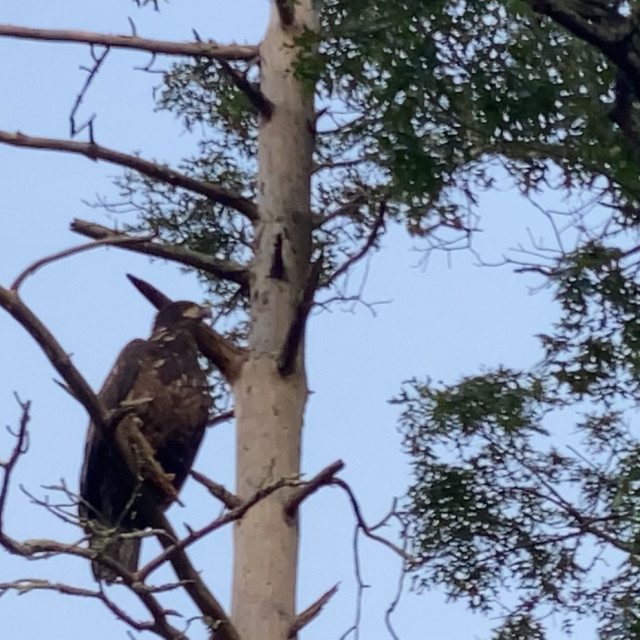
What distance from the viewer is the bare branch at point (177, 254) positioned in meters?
5.27

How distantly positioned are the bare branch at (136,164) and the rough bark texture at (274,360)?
0.11 m

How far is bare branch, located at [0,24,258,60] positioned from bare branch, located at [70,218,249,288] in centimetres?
90

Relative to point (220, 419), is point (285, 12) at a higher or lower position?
higher

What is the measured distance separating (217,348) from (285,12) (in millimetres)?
1500

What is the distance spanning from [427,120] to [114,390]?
155 cm

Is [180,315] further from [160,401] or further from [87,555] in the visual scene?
[87,555]

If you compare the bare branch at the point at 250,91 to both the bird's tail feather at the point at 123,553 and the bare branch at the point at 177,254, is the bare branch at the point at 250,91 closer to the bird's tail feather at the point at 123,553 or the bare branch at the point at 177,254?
the bare branch at the point at 177,254

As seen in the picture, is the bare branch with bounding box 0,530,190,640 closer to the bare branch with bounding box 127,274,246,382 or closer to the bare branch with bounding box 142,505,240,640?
the bare branch with bounding box 142,505,240,640

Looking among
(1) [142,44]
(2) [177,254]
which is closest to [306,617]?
(2) [177,254]

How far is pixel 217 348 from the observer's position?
17.8ft

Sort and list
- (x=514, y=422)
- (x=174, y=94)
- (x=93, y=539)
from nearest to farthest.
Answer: (x=93, y=539) → (x=514, y=422) → (x=174, y=94)

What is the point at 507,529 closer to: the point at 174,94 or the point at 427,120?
the point at 427,120

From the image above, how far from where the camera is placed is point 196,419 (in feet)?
18.1

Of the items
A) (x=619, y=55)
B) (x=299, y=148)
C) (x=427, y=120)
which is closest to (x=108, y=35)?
(x=299, y=148)
